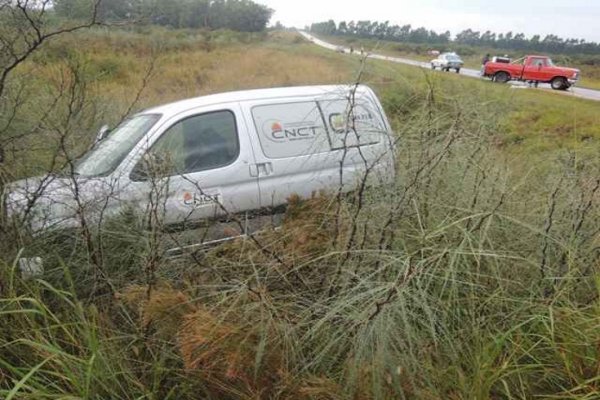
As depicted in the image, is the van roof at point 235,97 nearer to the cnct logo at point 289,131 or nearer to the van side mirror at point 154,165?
the cnct logo at point 289,131

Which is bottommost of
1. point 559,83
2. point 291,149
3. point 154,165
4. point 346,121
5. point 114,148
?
point 559,83

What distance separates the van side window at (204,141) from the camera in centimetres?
396

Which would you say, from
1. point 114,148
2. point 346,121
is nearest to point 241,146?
point 114,148

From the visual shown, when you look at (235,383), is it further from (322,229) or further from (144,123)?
(144,123)

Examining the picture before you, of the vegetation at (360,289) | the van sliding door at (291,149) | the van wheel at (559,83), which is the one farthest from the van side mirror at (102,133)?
the van wheel at (559,83)

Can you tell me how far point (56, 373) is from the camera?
1848 millimetres

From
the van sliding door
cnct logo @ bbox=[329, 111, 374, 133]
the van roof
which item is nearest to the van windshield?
the van roof

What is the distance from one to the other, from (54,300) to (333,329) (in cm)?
155

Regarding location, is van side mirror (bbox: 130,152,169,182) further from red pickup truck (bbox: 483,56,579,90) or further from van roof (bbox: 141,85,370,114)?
red pickup truck (bbox: 483,56,579,90)

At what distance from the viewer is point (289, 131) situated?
14.5 ft

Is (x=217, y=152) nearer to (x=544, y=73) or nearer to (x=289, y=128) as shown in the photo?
(x=289, y=128)

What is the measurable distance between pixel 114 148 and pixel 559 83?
23.2 metres

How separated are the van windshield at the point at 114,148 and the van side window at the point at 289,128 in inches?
39.4

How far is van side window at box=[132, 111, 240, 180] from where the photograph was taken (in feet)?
13.0
